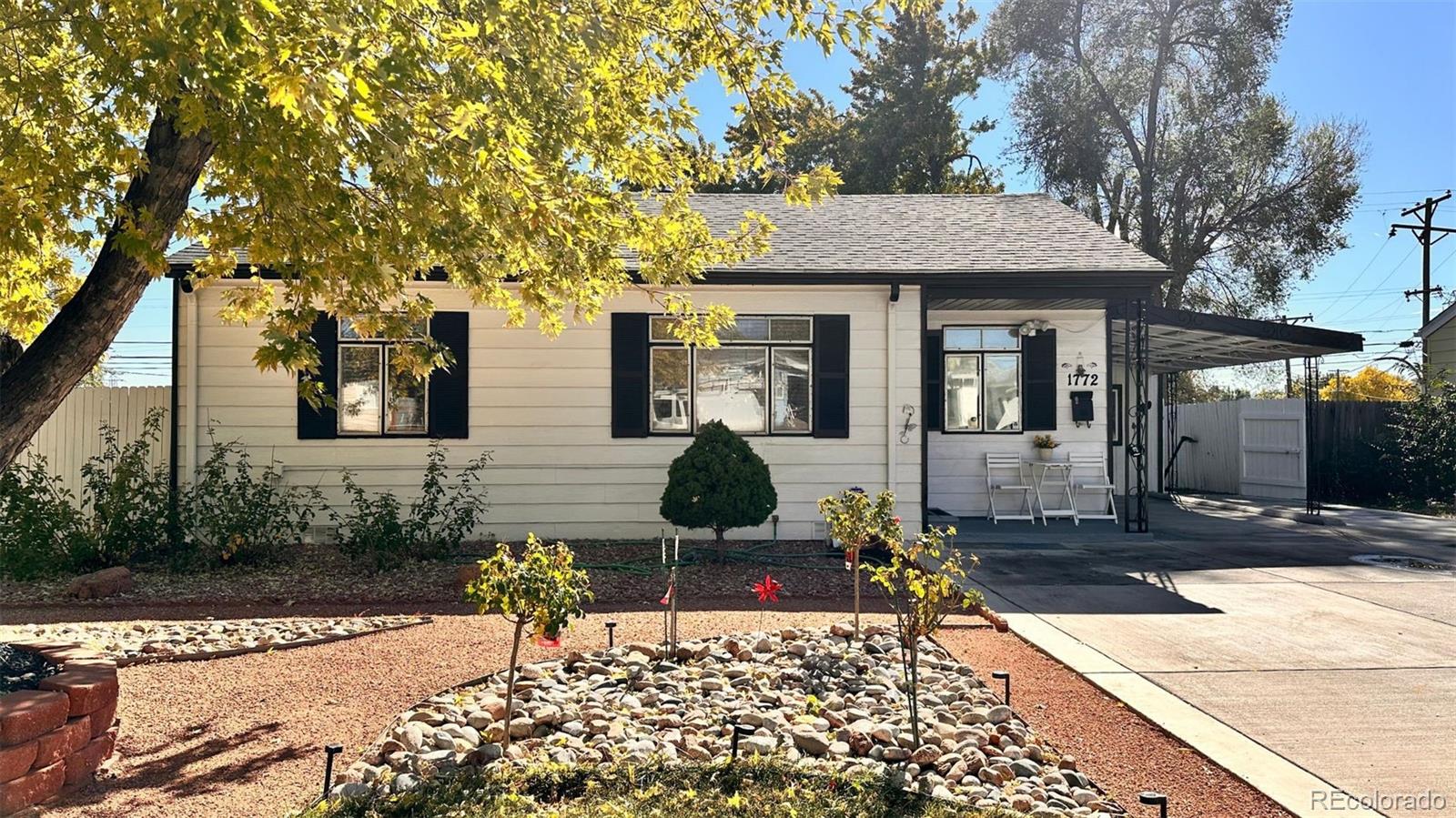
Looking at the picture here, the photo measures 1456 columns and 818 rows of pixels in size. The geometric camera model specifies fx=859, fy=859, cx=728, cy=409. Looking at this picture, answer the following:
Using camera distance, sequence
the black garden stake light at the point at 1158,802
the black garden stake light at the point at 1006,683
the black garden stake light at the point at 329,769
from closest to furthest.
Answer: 1. the black garden stake light at the point at 1158,802
2. the black garden stake light at the point at 329,769
3. the black garden stake light at the point at 1006,683

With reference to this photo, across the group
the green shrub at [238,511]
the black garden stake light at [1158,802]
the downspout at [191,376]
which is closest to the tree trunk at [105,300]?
the green shrub at [238,511]

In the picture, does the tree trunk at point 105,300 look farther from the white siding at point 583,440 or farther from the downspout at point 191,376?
the downspout at point 191,376

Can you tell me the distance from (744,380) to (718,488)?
1815 mm

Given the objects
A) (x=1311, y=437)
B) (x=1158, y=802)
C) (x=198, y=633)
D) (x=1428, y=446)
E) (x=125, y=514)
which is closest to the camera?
(x=1158, y=802)

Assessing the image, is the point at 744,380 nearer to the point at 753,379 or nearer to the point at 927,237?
the point at 753,379

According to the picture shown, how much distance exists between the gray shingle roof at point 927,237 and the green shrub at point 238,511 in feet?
6.73

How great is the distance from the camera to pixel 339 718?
12.8 ft

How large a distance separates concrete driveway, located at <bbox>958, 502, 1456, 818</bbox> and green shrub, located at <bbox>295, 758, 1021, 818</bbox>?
1509 mm

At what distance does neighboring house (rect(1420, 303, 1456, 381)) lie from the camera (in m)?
17.3

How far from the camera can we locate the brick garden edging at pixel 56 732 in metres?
2.93

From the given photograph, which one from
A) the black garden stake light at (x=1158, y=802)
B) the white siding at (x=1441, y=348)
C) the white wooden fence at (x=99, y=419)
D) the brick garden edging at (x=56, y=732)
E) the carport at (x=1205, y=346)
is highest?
the white siding at (x=1441, y=348)

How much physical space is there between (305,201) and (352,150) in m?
0.31

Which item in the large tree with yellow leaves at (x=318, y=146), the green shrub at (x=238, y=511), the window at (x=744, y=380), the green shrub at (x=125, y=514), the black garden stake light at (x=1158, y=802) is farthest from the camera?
the window at (x=744, y=380)

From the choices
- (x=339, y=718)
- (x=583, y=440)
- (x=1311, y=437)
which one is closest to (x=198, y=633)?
(x=339, y=718)
